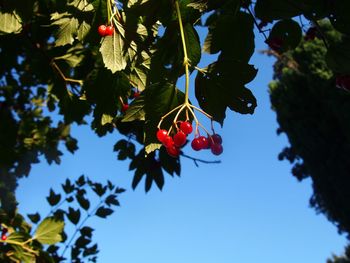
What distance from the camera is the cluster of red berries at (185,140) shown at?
3.83 ft

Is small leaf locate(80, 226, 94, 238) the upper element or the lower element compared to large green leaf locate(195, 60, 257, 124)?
upper

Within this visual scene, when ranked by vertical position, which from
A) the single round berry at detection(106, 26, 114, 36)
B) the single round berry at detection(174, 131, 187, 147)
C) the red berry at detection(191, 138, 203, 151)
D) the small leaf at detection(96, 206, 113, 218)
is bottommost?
the single round berry at detection(174, 131, 187, 147)

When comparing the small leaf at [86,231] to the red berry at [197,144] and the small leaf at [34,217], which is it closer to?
the small leaf at [34,217]

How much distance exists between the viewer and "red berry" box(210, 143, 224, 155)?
1.30 meters

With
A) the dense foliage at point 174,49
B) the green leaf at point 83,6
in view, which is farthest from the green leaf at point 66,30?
the green leaf at point 83,6

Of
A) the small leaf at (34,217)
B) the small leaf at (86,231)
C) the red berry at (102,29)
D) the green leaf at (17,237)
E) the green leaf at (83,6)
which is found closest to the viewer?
the red berry at (102,29)

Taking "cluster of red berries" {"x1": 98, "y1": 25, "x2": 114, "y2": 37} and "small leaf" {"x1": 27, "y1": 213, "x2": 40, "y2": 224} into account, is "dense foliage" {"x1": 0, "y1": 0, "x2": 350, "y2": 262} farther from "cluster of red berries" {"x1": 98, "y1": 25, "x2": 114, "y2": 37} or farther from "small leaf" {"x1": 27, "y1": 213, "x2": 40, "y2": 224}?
"small leaf" {"x1": 27, "y1": 213, "x2": 40, "y2": 224}

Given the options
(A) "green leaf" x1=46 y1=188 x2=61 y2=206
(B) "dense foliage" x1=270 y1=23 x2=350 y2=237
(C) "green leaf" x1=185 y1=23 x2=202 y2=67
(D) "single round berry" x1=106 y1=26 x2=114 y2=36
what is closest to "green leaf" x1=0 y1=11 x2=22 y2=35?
(D) "single round berry" x1=106 y1=26 x2=114 y2=36

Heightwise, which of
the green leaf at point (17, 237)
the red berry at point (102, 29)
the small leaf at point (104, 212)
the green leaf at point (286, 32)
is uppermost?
the small leaf at point (104, 212)

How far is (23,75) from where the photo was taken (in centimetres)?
456

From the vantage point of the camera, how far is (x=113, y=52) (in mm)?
1354

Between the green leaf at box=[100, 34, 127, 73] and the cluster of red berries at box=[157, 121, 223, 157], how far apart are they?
31cm

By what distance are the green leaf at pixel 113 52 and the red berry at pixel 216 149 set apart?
414mm

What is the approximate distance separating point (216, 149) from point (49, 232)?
212 centimetres
